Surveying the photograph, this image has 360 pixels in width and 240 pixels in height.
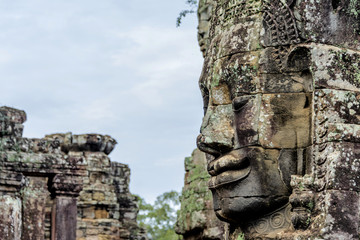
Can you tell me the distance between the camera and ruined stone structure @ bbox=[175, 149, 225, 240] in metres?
12.9

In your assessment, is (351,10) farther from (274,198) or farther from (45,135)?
(45,135)

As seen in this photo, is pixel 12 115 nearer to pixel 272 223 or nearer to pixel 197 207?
pixel 197 207

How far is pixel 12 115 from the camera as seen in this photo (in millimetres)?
15906

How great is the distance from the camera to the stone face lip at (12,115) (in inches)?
617

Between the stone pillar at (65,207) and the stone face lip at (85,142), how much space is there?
7.12 metres

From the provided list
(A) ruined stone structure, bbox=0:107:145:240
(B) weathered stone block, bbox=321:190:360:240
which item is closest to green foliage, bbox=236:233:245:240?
(B) weathered stone block, bbox=321:190:360:240

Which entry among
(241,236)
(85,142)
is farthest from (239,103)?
(85,142)

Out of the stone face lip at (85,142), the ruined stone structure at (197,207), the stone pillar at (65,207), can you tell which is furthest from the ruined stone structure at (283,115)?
the stone face lip at (85,142)

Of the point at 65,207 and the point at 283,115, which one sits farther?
the point at 65,207

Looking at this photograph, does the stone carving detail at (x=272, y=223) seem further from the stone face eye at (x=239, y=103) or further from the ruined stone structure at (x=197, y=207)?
the ruined stone structure at (x=197, y=207)

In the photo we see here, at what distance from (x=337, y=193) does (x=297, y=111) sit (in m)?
0.95

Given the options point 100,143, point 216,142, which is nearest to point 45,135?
point 100,143

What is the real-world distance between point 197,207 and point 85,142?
9.98 m

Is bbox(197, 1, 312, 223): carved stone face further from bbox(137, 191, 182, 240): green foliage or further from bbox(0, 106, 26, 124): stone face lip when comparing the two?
bbox(137, 191, 182, 240): green foliage
